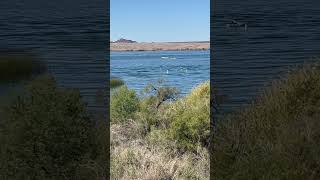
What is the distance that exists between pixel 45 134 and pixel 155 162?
328 cm

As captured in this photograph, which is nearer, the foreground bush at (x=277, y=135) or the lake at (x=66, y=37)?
the foreground bush at (x=277, y=135)

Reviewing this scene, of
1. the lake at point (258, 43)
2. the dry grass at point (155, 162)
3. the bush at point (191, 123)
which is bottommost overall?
the dry grass at point (155, 162)

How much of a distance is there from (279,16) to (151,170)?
15.6ft

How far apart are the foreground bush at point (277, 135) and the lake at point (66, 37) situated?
289cm

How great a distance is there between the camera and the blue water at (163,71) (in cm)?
2247

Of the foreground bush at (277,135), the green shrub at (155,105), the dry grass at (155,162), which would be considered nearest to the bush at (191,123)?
the dry grass at (155,162)

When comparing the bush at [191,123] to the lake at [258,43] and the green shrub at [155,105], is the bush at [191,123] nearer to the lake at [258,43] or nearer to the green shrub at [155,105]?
the green shrub at [155,105]

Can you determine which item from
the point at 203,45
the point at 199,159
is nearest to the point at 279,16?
the point at 199,159

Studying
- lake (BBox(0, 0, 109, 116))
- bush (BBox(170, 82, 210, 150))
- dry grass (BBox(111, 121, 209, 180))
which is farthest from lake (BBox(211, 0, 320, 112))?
bush (BBox(170, 82, 210, 150))

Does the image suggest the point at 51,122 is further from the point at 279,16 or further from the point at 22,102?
the point at 279,16

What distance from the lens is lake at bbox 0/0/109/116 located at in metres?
13.5

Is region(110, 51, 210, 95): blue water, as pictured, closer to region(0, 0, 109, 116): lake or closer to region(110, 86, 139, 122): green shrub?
region(110, 86, 139, 122): green shrub

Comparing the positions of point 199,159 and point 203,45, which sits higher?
point 203,45

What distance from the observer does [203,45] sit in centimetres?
2212
